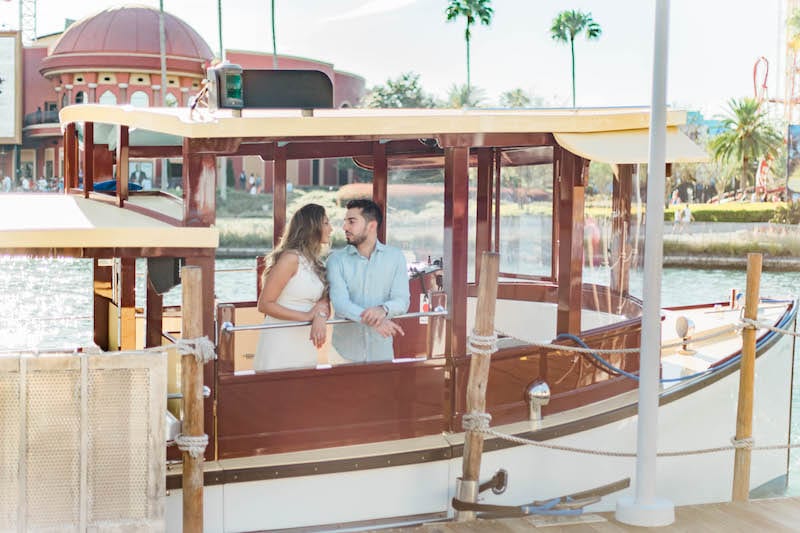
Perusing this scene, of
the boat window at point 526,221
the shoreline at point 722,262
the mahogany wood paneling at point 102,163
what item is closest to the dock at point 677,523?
the boat window at point 526,221

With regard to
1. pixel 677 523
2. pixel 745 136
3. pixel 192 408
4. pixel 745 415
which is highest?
pixel 745 136

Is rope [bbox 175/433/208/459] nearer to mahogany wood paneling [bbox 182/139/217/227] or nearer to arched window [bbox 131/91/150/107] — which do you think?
mahogany wood paneling [bbox 182/139/217/227]

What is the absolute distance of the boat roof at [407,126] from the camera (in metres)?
4.75

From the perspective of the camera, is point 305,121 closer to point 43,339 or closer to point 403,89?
point 43,339

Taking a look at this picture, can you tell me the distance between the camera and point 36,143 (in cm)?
4672

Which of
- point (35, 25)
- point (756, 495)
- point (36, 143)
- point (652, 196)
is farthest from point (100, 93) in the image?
point (652, 196)

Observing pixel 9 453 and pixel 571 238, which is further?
pixel 571 238

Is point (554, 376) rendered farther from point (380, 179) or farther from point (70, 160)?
point (70, 160)

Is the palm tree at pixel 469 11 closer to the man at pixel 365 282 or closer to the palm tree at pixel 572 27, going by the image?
the palm tree at pixel 572 27

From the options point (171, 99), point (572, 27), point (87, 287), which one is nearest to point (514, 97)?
point (572, 27)

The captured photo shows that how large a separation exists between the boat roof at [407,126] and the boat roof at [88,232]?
1.44 ft

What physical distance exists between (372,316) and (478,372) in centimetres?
58

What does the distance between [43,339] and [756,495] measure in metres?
11.8

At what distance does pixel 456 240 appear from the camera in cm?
528
